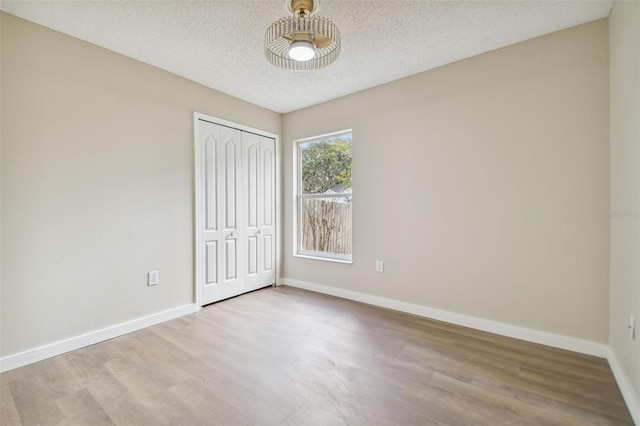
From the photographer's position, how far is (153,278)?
279 cm

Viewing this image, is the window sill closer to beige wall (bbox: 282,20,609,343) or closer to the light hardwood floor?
beige wall (bbox: 282,20,609,343)

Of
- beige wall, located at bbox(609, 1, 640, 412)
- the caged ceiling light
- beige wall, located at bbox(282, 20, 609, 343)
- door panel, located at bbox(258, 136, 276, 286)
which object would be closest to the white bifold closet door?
door panel, located at bbox(258, 136, 276, 286)

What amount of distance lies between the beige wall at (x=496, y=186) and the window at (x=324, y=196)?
24cm

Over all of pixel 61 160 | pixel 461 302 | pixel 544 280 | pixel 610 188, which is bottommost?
pixel 461 302

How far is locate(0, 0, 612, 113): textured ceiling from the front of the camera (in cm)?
196

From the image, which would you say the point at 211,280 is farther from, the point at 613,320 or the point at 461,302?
the point at 613,320

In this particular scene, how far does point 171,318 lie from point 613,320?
3695mm

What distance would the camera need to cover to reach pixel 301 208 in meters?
4.12

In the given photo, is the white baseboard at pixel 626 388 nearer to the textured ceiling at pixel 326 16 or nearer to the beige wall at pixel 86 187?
the textured ceiling at pixel 326 16

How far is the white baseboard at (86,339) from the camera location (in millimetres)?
2023

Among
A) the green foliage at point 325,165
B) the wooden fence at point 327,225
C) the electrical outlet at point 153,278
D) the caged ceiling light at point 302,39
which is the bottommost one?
the electrical outlet at point 153,278

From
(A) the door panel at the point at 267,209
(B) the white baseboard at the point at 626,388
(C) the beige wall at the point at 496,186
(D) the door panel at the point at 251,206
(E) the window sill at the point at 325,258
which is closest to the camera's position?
(B) the white baseboard at the point at 626,388

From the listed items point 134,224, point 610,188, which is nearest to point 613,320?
point 610,188

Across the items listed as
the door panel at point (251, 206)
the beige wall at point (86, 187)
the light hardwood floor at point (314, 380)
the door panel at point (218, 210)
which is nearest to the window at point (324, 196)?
the door panel at point (251, 206)
